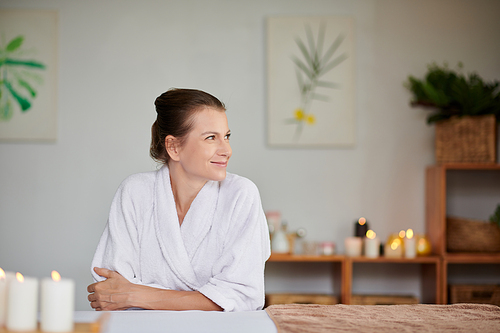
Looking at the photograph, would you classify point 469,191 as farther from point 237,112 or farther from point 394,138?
point 237,112

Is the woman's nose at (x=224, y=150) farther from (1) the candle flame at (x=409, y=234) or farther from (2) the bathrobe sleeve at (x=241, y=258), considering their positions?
(1) the candle flame at (x=409, y=234)

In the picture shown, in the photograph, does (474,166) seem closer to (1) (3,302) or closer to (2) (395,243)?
(2) (395,243)

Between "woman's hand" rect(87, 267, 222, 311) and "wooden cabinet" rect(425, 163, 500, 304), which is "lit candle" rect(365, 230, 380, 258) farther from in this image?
"woman's hand" rect(87, 267, 222, 311)

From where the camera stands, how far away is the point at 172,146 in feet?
5.03

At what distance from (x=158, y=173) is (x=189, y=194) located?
0.42 feet

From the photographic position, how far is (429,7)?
8.93 feet

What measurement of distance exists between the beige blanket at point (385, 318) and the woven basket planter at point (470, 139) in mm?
1432

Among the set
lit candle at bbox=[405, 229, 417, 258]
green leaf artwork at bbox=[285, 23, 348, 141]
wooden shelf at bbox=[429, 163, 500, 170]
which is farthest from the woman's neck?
wooden shelf at bbox=[429, 163, 500, 170]

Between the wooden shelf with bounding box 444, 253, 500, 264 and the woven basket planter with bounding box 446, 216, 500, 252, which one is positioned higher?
the woven basket planter with bounding box 446, 216, 500, 252

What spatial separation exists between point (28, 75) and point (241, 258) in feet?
6.46

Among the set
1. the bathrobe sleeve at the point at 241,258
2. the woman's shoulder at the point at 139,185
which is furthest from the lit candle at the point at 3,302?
the woman's shoulder at the point at 139,185

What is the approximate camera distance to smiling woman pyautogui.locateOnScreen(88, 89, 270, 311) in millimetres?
1373

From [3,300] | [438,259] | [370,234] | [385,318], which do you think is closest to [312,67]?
[370,234]

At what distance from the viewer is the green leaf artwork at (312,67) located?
268 cm
